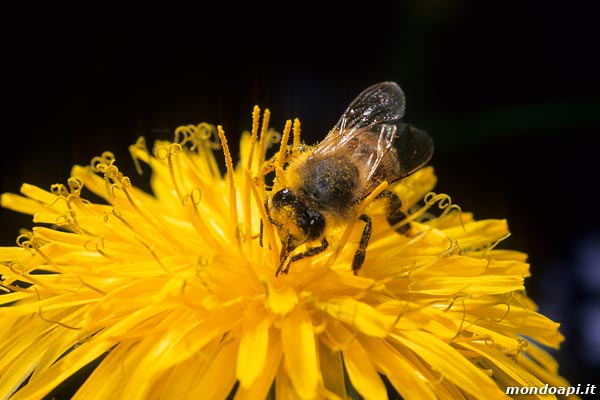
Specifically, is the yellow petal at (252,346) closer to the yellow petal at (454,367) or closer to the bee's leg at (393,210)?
the yellow petal at (454,367)

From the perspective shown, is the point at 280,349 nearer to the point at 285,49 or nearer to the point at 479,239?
the point at 479,239

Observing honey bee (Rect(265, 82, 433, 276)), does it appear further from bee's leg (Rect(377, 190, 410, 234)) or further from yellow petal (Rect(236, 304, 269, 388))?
yellow petal (Rect(236, 304, 269, 388))

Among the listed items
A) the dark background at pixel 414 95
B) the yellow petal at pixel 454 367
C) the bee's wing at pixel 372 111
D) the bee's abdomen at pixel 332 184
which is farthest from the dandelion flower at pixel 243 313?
the dark background at pixel 414 95

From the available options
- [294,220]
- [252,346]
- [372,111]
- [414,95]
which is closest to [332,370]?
[252,346]

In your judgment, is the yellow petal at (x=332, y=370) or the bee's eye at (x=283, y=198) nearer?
the yellow petal at (x=332, y=370)

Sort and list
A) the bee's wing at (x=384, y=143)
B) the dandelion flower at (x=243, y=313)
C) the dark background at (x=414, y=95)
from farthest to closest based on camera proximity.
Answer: the dark background at (x=414, y=95) < the bee's wing at (x=384, y=143) < the dandelion flower at (x=243, y=313)

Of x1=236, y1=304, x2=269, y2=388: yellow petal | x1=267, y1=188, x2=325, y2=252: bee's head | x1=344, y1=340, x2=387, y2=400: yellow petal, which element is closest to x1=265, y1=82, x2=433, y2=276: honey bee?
x1=267, y1=188, x2=325, y2=252: bee's head

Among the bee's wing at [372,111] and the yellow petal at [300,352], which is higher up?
the bee's wing at [372,111]
